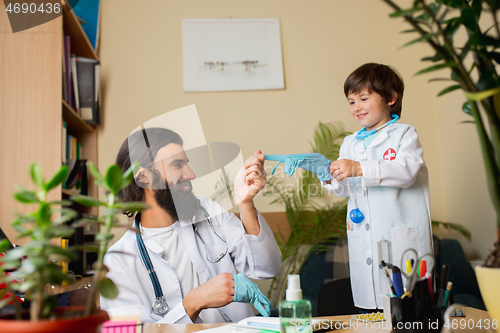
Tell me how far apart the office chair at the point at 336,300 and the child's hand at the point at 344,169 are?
0.48 m

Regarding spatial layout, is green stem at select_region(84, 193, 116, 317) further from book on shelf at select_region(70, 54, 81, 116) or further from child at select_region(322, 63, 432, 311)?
book on shelf at select_region(70, 54, 81, 116)

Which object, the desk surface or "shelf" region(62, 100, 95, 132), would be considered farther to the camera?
"shelf" region(62, 100, 95, 132)

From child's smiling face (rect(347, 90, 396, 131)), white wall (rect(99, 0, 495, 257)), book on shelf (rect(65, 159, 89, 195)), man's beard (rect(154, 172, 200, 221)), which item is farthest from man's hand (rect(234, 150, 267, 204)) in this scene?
white wall (rect(99, 0, 495, 257))

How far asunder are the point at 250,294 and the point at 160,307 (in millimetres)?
264

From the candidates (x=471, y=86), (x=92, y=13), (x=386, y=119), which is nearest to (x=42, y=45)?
(x=92, y=13)

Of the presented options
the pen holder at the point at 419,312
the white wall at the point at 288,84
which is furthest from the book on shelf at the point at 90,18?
the pen holder at the point at 419,312

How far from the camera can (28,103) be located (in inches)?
64.1

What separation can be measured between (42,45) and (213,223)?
3.66 feet

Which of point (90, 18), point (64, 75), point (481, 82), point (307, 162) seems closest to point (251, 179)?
point (307, 162)

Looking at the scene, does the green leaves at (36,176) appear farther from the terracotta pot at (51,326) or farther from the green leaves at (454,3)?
the green leaves at (454,3)

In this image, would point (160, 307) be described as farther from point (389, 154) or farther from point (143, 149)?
point (389, 154)

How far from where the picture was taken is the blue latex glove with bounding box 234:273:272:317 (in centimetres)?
98

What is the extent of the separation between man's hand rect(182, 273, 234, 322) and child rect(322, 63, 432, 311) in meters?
0.50

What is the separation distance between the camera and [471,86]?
0.53 m
